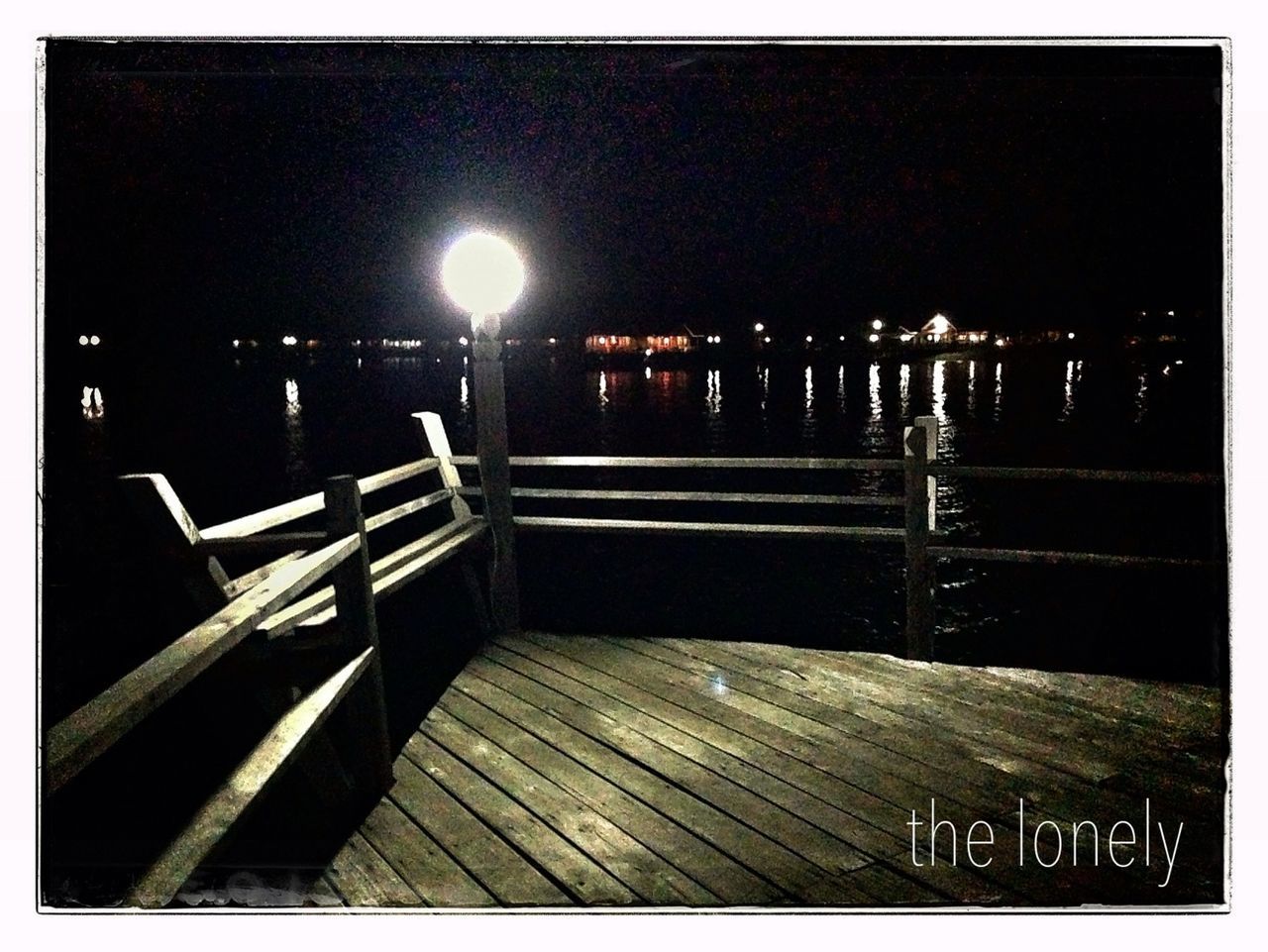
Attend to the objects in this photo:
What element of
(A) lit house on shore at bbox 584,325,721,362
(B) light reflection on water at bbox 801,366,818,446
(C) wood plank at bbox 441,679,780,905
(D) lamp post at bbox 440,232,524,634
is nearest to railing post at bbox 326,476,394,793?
(C) wood plank at bbox 441,679,780,905

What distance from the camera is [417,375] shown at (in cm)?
9819

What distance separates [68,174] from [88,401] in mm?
69407

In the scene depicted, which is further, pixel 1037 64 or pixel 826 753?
pixel 826 753

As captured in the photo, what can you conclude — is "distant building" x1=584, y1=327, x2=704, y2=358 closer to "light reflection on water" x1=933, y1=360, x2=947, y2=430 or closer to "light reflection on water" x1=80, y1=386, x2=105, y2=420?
"light reflection on water" x1=933, y1=360, x2=947, y2=430

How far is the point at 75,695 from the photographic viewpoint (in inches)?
424

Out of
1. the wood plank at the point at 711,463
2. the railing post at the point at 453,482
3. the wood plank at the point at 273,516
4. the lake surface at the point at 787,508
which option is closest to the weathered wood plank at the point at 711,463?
the wood plank at the point at 711,463

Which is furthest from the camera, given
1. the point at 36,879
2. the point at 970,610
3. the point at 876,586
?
the point at 876,586

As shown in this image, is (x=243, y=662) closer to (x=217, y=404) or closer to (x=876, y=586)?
(x=876, y=586)

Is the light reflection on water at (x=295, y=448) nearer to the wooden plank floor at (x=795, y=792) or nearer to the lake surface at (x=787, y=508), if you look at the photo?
the lake surface at (x=787, y=508)

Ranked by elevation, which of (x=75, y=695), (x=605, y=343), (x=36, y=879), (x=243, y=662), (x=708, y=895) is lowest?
(x=75, y=695)

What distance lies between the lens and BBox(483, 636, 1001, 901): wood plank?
3443 millimetres

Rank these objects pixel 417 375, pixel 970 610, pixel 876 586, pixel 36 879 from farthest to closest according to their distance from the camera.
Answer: pixel 417 375 → pixel 876 586 → pixel 970 610 → pixel 36 879

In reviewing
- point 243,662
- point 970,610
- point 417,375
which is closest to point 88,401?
point 417,375

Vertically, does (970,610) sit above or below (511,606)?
below
